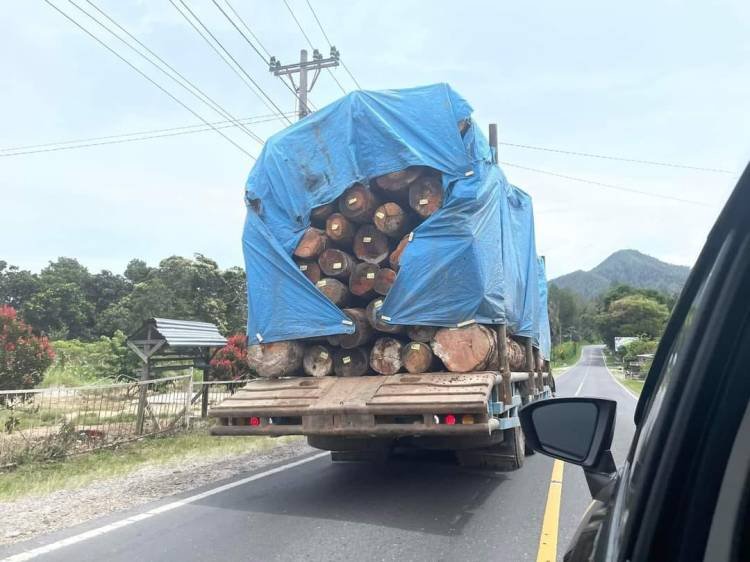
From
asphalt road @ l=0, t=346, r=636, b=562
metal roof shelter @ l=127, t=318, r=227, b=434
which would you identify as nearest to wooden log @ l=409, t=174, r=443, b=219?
asphalt road @ l=0, t=346, r=636, b=562

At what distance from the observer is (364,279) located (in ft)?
20.7

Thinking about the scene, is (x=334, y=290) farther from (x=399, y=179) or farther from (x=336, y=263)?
(x=399, y=179)

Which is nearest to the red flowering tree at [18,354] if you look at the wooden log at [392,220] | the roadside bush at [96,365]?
the roadside bush at [96,365]

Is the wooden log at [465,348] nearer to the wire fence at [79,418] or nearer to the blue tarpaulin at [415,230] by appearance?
the blue tarpaulin at [415,230]

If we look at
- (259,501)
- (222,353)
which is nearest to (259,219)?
(259,501)

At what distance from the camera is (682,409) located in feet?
3.28

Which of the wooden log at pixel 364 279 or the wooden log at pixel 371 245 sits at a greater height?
the wooden log at pixel 371 245

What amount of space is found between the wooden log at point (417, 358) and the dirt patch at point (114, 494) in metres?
2.89

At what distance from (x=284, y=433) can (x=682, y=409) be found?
484 centimetres

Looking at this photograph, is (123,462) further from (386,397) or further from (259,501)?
(386,397)

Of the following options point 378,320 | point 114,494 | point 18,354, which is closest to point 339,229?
point 378,320

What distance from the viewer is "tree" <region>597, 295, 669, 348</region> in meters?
80.8

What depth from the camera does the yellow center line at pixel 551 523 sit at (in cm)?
419

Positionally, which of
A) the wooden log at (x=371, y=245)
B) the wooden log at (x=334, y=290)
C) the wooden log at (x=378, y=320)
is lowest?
the wooden log at (x=378, y=320)
